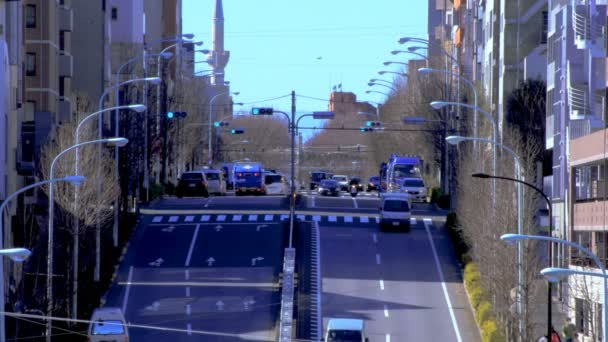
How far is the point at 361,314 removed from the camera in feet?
184

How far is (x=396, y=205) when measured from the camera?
7600cm

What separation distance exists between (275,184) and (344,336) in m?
58.1

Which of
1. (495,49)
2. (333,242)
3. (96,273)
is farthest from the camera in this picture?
(495,49)

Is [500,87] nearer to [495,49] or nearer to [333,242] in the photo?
[495,49]

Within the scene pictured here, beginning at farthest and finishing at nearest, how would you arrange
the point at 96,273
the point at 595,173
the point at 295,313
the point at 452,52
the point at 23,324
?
1. the point at 452,52
2. the point at 96,273
3. the point at 295,313
4. the point at 595,173
5. the point at 23,324

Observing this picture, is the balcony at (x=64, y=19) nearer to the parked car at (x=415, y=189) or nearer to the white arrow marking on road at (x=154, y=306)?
the parked car at (x=415, y=189)

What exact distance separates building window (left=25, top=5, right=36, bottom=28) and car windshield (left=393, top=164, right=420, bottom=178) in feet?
102

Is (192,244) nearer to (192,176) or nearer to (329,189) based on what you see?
(192,176)

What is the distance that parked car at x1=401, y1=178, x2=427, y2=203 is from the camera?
9250 cm

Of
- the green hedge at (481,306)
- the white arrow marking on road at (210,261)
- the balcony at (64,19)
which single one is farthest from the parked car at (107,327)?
the balcony at (64,19)

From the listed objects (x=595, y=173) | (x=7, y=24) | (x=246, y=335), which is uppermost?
(x=7, y=24)

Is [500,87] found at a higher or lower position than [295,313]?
higher

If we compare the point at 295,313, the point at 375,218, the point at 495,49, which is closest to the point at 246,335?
the point at 295,313

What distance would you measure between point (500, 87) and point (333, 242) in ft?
56.5
